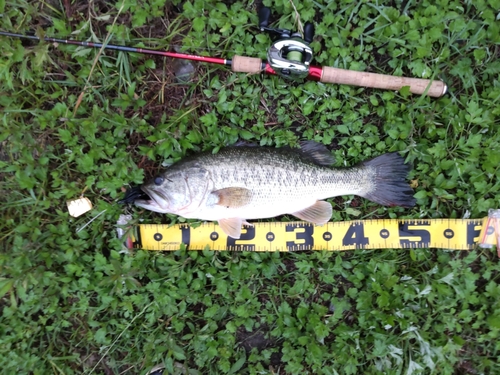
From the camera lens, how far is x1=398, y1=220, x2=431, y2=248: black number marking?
127 inches

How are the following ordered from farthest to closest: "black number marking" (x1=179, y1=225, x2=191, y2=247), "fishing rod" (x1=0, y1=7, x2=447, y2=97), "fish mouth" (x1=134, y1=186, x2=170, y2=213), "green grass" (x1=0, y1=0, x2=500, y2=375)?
"black number marking" (x1=179, y1=225, x2=191, y2=247) → "green grass" (x1=0, y1=0, x2=500, y2=375) → "fishing rod" (x1=0, y1=7, x2=447, y2=97) → "fish mouth" (x1=134, y1=186, x2=170, y2=213)

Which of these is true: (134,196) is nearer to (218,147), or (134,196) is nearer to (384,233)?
(218,147)

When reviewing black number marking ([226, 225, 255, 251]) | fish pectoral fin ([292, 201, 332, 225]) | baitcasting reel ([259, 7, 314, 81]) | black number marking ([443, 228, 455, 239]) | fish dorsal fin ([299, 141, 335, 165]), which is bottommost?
black number marking ([226, 225, 255, 251])

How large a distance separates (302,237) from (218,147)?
114cm

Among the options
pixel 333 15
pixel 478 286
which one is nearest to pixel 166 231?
pixel 333 15

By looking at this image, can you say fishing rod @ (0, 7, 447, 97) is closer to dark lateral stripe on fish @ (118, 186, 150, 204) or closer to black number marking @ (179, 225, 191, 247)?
dark lateral stripe on fish @ (118, 186, 150, 204)

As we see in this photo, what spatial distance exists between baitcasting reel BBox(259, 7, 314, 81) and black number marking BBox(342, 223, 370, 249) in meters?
1.44

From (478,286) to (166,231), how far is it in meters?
2.93

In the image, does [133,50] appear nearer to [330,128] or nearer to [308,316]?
[330,128]

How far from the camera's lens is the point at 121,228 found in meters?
3.20

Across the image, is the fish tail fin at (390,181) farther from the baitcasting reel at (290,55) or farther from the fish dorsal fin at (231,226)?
the fish dorsal fin at (231,226)

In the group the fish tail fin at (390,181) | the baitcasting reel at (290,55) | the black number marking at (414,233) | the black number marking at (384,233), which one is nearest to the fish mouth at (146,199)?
the baitcasting reel at (290,55)

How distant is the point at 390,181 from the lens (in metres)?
3.18

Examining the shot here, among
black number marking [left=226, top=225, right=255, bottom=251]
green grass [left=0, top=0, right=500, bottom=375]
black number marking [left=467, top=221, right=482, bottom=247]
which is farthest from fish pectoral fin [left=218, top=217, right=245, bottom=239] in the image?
A: black number marking [left=467, top=221, right=482, bottom=247]
